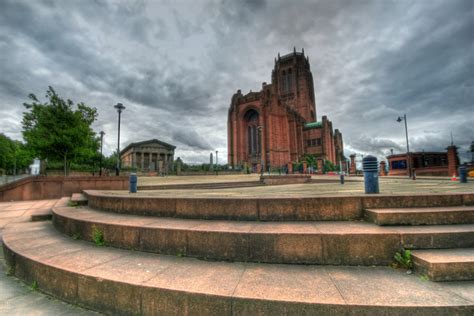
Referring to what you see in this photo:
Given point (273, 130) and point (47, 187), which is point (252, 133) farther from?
point (47, 187)

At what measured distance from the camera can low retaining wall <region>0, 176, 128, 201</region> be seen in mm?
10519

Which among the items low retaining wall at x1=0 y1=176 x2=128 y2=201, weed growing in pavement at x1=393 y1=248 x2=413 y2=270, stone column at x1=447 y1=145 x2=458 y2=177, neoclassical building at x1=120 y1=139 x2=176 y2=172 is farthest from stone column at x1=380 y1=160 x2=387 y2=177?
neoclassical building at x1=120 y1=139 x2=176 y2=172

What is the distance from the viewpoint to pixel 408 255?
235cm

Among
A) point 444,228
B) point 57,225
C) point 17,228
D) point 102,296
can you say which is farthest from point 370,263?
point 17,228

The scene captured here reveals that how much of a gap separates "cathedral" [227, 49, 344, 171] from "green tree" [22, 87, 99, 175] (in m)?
37.8

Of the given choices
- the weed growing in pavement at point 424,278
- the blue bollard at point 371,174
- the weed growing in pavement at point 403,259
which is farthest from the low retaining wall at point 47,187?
the weed growing in pavement at point 424,278

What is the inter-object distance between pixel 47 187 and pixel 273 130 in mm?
48700

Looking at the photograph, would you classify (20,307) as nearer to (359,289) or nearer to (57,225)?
(57,225)

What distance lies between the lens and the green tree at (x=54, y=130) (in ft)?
43.3

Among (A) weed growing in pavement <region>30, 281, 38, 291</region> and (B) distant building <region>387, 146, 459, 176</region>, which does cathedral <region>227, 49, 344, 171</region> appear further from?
(A) weed growing in pavement <region>30, 281, 38, 291</region>

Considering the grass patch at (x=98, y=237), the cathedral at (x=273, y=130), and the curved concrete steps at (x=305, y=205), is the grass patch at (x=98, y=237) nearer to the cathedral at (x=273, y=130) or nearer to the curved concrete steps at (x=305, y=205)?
the curved concrete steps at (x=305, y=205)

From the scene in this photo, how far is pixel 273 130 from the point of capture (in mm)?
54438

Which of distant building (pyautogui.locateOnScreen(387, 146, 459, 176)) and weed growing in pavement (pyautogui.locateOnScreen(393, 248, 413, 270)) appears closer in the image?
weed growing in pavement (pyautogui.locateOnScreen(393, 248, 413, 270))

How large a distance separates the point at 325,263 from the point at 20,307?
136 inches
